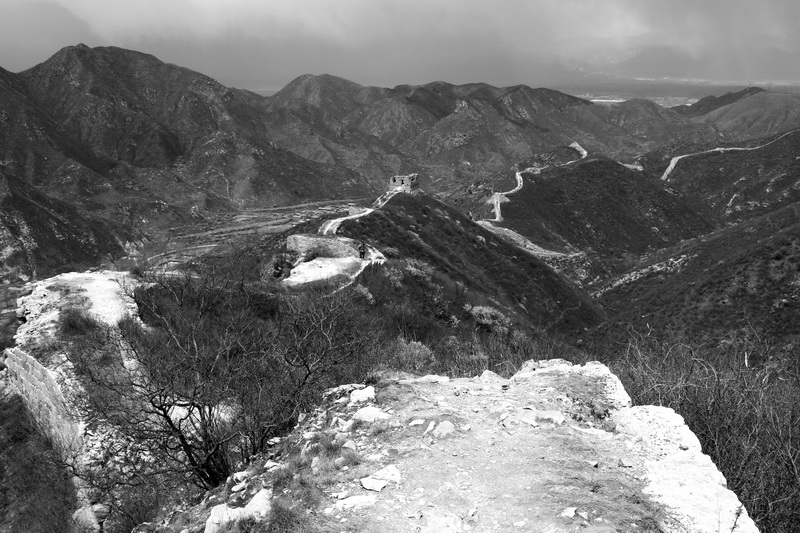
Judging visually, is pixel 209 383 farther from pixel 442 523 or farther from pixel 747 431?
pixel 747 431

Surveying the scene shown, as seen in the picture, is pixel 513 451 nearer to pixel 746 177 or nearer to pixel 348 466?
pixel 348 466

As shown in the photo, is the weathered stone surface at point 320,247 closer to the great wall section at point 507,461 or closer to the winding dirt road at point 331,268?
the winding dirt road at point 331,268

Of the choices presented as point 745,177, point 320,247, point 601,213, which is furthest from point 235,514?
point 745,177

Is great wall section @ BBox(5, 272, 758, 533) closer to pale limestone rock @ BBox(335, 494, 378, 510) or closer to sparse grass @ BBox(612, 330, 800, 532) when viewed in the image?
pale limestone rock @ BBox(335, 494, 378, 510)

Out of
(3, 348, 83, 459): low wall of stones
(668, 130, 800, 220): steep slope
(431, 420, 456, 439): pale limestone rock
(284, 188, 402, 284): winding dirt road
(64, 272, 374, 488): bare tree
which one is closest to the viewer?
(431, 420, 456, 439): pale limestone rock

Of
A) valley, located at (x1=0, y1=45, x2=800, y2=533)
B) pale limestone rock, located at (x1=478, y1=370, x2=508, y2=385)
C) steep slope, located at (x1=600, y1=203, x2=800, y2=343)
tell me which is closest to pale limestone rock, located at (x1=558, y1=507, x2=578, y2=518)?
valley, located at (x1=0, y1=45, x2=800, y2=533)

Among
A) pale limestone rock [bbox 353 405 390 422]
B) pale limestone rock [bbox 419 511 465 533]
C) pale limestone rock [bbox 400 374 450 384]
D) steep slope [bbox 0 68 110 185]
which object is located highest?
steep slope [bbox 0 68 110 185]

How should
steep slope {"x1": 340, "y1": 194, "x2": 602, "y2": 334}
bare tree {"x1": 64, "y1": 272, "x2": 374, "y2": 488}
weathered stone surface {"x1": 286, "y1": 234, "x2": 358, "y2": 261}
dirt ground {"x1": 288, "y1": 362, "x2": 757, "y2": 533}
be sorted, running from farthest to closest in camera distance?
1. steep slope {"x1": 340, "y1": 194, "x2": 602, "y2": 334}
2. weathered stone surface {"x1": 286, "y1": 234, "x2": 358, "y2": 261}
3. bare tree {"x1": 64, "y1": 272, "x2": 374, "y2": 488}
4. dirt ground {"x1": 288, "y1": 362, "x2": 757, "y2": 533}

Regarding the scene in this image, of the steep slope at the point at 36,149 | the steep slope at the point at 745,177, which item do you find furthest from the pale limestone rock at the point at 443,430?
the steep slope at the point at 36,149
